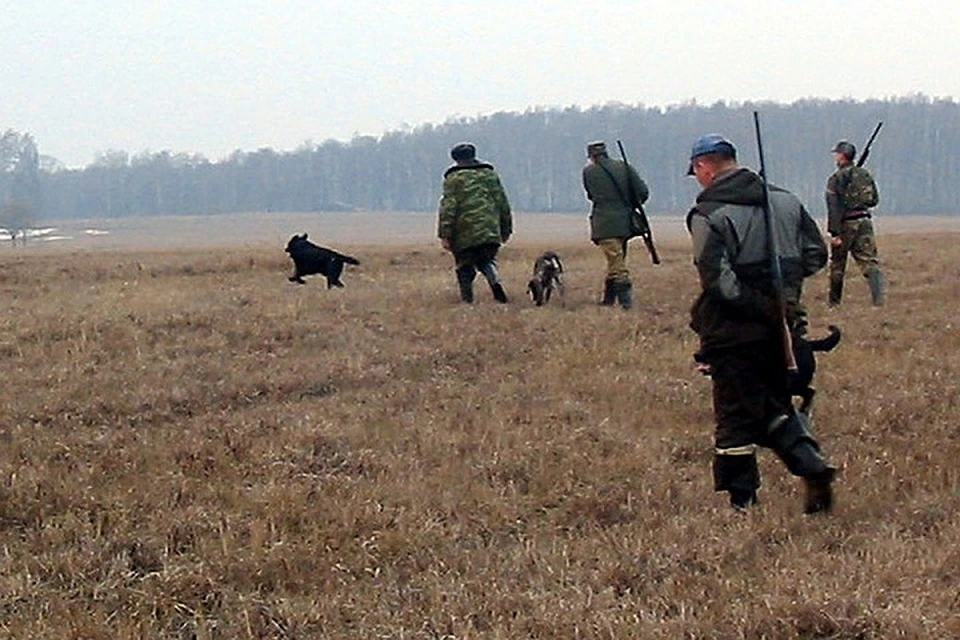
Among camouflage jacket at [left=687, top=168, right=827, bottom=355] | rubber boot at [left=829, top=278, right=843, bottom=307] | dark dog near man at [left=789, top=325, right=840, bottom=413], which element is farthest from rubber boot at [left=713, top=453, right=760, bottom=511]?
rubber boot at [left=829, top=278, right=843, bottom=307]

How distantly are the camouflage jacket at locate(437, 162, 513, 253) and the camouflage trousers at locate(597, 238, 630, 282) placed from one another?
111 centimetres

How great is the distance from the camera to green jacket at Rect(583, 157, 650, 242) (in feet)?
36.8

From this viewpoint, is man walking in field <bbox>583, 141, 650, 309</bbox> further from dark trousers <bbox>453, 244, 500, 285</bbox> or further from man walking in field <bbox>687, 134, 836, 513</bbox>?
man walking in field <bbox>687, 134, 836, 513</bbox>

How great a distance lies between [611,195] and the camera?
1132cm

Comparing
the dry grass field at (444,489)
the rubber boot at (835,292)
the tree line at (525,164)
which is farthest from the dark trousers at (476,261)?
the tree line at (525,164)

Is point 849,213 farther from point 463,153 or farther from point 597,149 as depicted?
point 463,153

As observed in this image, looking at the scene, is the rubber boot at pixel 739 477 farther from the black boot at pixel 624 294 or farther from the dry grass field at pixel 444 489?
the black boot at pixel 624 294

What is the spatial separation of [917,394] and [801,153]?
109118mm

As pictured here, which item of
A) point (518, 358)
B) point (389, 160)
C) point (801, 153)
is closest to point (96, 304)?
point (518, 358)

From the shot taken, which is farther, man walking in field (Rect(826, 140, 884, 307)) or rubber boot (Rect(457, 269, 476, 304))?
rubber boot (Rect(457, 269, 476, 304))

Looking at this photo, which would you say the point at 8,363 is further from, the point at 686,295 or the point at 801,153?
the point at 801,153

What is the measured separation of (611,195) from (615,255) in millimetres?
621

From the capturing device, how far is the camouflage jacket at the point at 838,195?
11148 mm

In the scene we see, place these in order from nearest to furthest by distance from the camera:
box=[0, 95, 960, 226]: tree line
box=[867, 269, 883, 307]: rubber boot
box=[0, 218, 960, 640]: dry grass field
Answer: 1. box=[0, 218, 960, 640]: dry grass field
2. box=[867, 269, 883, 307]: rubber boot
3. box=[0, 95, 960, 226]: tree line
